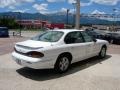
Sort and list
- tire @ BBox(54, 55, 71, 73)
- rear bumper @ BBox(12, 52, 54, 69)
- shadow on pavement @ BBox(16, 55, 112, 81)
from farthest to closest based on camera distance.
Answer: tire @ BBox(54, 55, 71, 73) → shadow on pavement @ BBox(16, 55, 112, 81) → rear bumper @ BBox(12, 52, 54, 69)

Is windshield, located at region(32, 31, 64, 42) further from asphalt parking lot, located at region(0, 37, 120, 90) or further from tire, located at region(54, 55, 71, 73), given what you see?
asphalt parking lot, located at region(0, 37, 120, 90)

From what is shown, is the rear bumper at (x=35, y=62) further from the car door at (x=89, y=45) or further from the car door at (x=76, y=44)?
the car door at (x=89, y=45)

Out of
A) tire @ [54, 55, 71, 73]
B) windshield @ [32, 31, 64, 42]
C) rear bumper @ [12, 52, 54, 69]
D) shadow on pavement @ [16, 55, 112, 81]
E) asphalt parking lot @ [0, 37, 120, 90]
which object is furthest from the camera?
windshield @ [32, 31, 64, 42]

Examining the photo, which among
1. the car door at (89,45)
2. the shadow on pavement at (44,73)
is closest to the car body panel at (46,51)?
the shadow on pavement at (44,73)

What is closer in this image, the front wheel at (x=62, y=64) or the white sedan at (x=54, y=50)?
the white sedan at (x=54, y=50)

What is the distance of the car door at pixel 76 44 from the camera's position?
8045 mm

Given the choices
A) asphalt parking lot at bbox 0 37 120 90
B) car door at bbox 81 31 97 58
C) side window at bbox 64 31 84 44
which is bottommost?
asphalt parking lot at bbox 0 37 120 90

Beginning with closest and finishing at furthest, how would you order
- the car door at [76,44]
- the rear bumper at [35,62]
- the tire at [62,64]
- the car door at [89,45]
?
the rear bumper at [35,62]
the tire at [62,64]
the car door at [76,44]
the car door at [89,45]

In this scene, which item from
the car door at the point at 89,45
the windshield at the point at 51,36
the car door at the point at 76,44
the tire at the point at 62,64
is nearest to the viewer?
the tire at the point at 62,64

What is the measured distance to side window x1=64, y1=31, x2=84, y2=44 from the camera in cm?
806

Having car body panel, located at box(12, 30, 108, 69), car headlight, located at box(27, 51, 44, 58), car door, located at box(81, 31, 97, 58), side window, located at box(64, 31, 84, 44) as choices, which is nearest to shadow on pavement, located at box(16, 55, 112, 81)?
car body panel, located at box(12, 30, 108, 69)

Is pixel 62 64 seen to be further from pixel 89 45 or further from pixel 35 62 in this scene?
pixel 89 45

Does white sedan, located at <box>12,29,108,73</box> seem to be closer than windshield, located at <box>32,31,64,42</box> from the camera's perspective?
Yes

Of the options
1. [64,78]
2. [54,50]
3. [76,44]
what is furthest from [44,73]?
[76,44]
